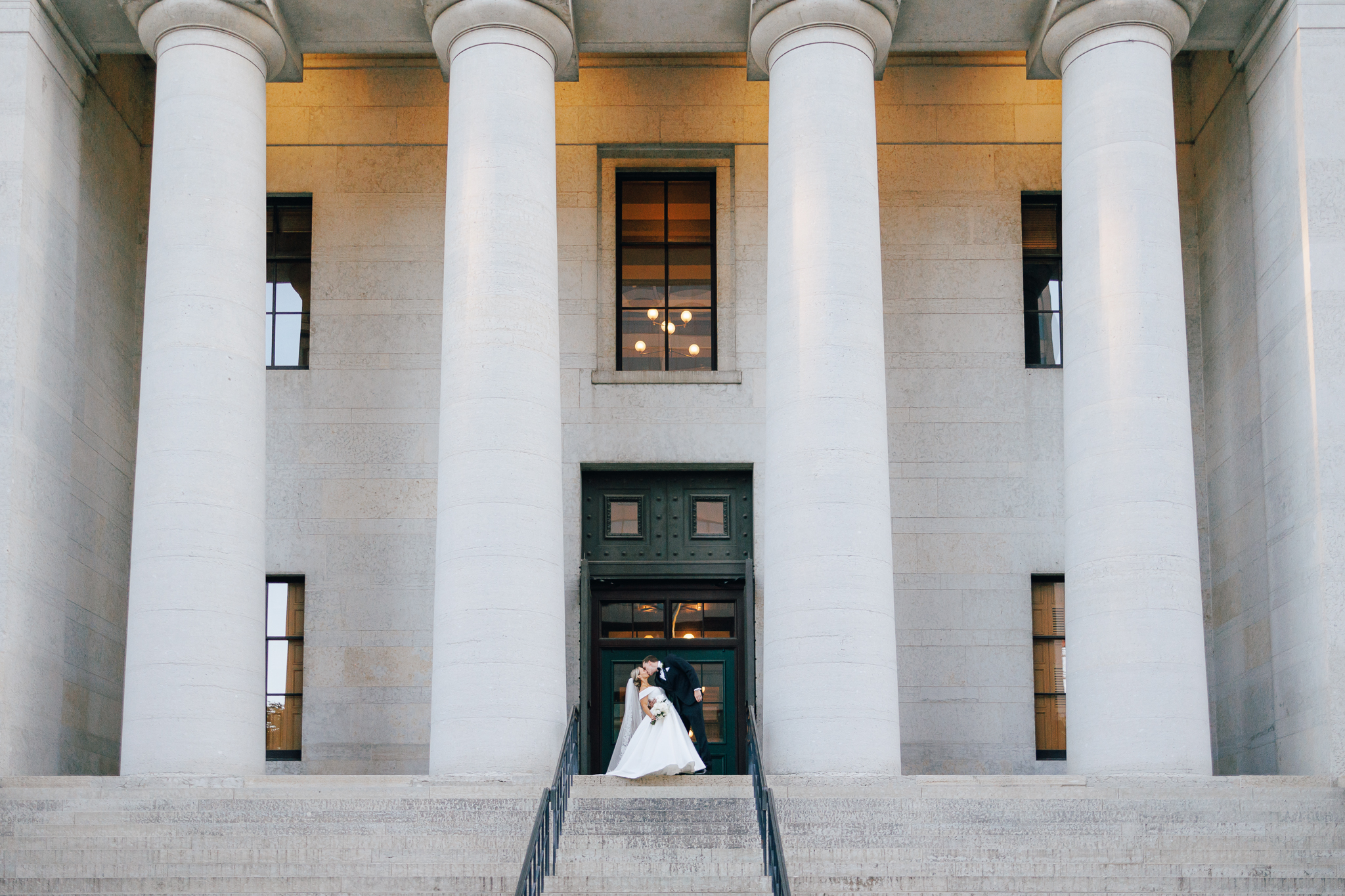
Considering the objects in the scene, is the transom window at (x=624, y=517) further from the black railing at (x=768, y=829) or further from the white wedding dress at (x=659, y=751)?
the black railing at (x=768, y=829)

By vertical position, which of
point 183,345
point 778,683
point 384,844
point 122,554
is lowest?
point 384,844

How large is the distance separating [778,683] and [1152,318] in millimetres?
6401

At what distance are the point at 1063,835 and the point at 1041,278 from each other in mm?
12159

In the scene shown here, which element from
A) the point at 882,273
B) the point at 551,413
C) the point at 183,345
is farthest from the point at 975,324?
the point at 183,345

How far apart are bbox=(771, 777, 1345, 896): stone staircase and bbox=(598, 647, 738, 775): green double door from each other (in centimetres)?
572

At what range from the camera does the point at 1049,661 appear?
24.8 m

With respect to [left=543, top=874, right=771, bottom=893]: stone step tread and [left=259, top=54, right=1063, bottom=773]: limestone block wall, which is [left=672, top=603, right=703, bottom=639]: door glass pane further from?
[left=543, top=874, right=771, bottom=893]: stone step tread

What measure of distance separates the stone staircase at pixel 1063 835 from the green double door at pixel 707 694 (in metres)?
5.72

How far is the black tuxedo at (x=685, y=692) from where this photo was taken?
68.8ft

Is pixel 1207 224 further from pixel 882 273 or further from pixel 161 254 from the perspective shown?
pixel 161 254

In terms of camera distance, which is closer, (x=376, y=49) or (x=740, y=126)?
(x=376, y=49)

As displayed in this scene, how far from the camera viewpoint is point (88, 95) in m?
23.3

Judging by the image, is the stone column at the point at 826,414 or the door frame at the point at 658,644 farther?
the door frame at the point at 658,644

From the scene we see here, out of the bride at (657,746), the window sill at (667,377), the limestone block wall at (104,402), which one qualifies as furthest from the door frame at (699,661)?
the limestone block wall at (104,402)
